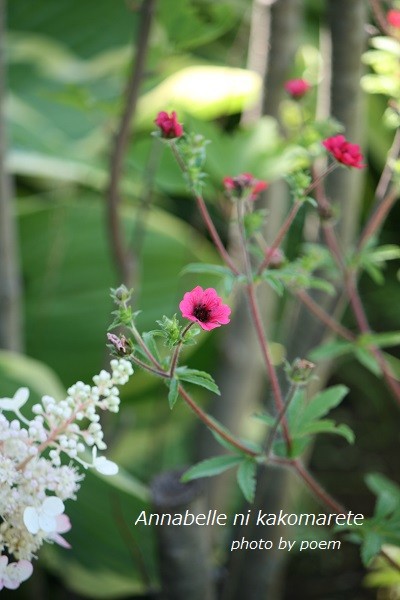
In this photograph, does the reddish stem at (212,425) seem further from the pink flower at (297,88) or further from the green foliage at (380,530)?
the pink flower at (297,88)

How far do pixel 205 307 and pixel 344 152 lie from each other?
0.55ft

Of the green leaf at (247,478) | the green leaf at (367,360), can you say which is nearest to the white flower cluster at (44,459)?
the green leaf at (247,478)

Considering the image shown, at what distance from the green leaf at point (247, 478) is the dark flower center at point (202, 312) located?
0.48 feet

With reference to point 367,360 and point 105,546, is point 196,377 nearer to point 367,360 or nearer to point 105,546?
point 367,360

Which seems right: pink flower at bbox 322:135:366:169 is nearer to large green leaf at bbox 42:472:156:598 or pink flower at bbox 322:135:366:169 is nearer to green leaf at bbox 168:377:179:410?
green leaf at bbox 168:377:179:410

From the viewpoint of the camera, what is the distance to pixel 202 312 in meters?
0.45

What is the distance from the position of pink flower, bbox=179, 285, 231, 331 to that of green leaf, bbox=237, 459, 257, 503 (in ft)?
0.47

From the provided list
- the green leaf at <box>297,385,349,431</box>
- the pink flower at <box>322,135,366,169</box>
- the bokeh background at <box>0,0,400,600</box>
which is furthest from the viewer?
the bokeh background at <box>0,0,400,600</box>

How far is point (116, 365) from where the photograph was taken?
0.46 metres

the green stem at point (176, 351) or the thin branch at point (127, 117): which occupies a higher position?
the thin branch at point (127, 117)

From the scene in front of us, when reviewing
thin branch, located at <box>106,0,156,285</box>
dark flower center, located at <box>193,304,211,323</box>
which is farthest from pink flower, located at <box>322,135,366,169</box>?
thin branch, located at <box>106,0,156,285</box>

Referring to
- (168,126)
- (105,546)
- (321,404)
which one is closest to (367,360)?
(321,404)

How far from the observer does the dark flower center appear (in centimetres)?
45

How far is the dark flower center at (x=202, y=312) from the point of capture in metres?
0.45
